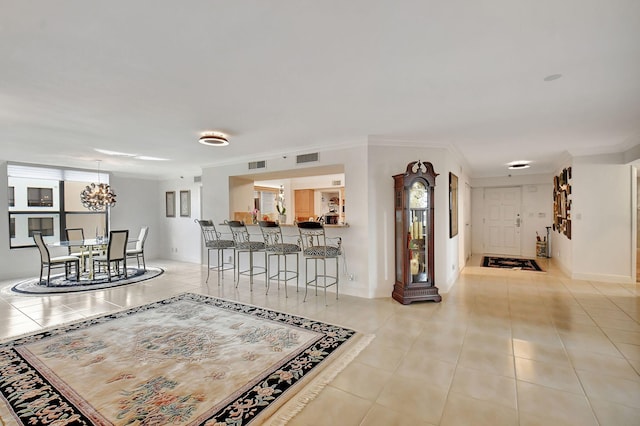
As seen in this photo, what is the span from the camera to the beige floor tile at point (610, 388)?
85.0 inches

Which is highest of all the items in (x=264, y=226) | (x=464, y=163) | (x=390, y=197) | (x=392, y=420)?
(x=464, y=163)

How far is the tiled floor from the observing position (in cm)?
204

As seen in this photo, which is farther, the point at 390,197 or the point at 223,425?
the point at 390,197

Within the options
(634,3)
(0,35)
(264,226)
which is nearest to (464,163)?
(264,226)

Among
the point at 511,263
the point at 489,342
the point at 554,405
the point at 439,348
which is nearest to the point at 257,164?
the point at 439,348

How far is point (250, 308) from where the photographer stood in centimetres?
418

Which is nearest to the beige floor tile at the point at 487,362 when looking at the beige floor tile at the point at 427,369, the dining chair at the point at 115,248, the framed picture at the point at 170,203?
the beige floor tile at the point at 427,369

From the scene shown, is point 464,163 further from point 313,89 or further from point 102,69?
point 102,69

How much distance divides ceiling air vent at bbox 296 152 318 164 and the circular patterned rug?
407cm

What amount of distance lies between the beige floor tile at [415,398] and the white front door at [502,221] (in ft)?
26.9

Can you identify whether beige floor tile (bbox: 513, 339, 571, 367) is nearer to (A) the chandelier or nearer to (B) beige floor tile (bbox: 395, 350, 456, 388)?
(B) beige floor tile (bbox: 395, 350, 456, 388)

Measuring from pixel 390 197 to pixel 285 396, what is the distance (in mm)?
3330

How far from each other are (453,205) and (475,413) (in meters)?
4.08

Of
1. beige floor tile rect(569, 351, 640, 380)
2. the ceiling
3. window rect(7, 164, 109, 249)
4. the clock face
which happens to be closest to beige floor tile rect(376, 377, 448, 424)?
beige floor tile rect(569, 351, 640, 380)
